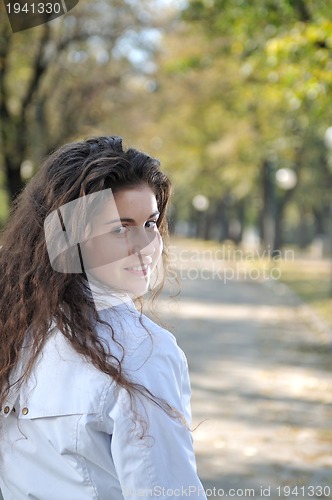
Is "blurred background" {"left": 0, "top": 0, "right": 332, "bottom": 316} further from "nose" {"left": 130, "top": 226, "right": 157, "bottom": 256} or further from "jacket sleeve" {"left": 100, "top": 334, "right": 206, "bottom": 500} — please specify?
"jacket sleeve" {"left": 100, "top": 334, "right": 206, "bottom": 500}

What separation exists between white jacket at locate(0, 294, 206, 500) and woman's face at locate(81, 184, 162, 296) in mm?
89

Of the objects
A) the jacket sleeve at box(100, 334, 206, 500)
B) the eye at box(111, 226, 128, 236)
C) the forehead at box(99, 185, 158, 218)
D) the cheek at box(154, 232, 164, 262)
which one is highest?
the forehead at box(99, 185, 158, 218)

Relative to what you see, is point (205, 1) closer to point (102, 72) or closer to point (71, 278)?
point (102, 72)

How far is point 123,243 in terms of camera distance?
1821 mm

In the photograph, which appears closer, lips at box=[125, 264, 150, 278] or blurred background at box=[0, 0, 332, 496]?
lips at box=[125, 264, 150, 278]

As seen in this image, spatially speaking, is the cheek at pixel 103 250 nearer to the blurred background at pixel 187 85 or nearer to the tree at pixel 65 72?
the blurred background at pixel 187 85

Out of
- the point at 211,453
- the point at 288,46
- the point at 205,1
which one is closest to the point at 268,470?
the point at 211,453

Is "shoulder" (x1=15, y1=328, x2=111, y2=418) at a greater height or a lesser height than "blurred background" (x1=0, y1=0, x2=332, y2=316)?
greater

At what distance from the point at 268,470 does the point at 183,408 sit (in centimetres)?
497

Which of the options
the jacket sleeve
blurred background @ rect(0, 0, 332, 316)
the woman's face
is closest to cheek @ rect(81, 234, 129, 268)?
the woman's face

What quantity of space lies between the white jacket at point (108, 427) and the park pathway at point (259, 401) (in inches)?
36.1

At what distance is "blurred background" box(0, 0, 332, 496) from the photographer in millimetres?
14969

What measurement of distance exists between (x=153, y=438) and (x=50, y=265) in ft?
1.45

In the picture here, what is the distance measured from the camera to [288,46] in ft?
37.9
